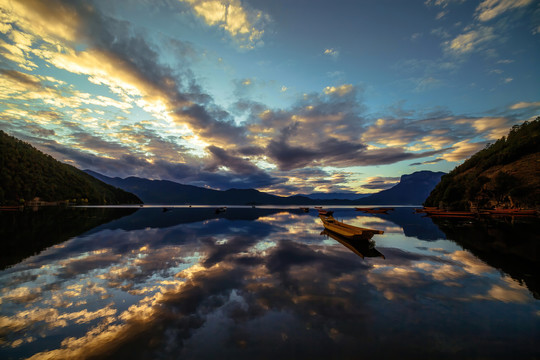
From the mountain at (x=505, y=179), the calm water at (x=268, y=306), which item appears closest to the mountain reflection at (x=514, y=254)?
the calm water at (x=268, y=306)

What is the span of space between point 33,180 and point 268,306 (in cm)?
19857

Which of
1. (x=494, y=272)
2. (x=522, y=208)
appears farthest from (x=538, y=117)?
(x=494, y=272)

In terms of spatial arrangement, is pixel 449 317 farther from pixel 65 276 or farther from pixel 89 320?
pixel 65 276

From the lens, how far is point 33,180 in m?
132

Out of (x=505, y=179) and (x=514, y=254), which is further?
(x=505, y=179)

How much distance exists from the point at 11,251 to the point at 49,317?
18.7m

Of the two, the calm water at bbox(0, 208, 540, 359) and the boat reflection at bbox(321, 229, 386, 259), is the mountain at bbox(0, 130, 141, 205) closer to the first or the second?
the calm water at bbox(0, 208, 540, 359)

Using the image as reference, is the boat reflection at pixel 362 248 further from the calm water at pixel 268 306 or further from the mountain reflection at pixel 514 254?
the mountain reflection at pixel 514 254

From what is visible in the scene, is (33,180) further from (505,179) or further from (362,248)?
(505,179)

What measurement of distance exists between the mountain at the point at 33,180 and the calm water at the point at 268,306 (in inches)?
5977

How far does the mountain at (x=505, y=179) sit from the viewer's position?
61.0 meters

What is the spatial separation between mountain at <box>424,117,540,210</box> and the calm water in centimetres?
6693

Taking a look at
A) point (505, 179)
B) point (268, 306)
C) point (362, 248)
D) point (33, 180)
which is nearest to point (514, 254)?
point (362, 248)

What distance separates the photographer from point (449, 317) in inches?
340
